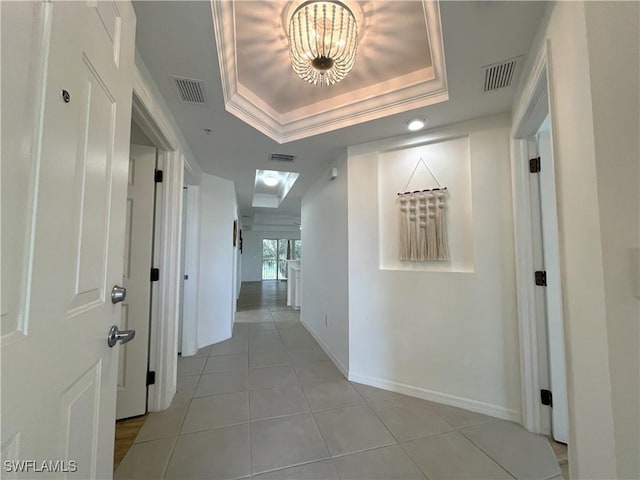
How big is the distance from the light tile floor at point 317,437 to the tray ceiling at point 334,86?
2.22 meters

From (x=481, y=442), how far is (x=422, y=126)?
225 centimetres

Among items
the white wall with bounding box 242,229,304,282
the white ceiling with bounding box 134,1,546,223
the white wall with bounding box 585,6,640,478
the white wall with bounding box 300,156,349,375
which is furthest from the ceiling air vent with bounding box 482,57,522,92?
the white wall with bounding box 242,229,304,282

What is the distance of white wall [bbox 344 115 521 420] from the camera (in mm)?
1911

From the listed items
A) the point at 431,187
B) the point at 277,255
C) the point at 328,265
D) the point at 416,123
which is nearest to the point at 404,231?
the point at 431,187

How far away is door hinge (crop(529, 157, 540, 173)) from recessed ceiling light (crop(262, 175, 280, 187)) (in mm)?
3759

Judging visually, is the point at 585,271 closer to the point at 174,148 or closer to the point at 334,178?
the point at 334,178

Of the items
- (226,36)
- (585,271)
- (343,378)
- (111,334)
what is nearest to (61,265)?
(111,334)

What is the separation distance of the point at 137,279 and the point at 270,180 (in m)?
3.29

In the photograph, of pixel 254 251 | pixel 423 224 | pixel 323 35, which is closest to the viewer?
pixel 323 35

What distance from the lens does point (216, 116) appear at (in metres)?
1.98

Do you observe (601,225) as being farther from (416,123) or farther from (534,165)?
(416,123)

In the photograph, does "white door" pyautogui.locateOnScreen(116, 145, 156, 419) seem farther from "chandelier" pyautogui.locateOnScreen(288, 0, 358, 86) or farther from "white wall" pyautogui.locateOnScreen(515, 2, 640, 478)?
"white wall" pyautogui.locateOnScreen(515, 2, 640, 478)

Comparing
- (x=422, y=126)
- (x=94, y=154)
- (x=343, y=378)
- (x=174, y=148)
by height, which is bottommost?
(x=343, y=378)

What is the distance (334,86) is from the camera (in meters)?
2.01
